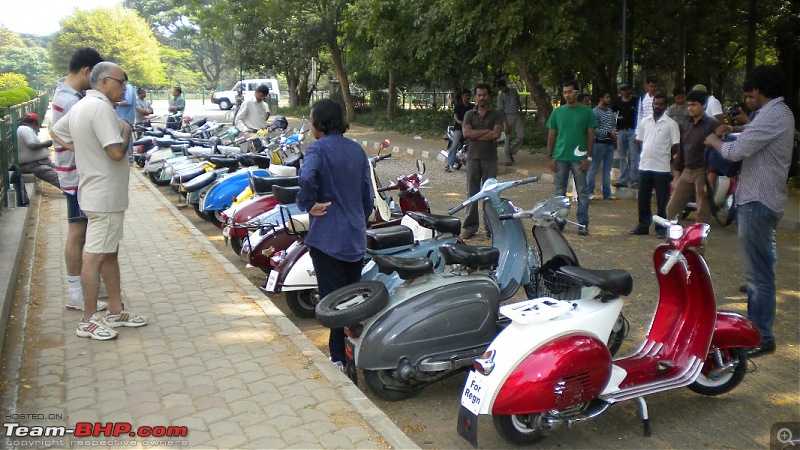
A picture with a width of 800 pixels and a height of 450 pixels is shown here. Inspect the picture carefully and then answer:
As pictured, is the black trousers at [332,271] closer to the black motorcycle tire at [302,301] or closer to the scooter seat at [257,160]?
the black motorcycle tire at [302,301]

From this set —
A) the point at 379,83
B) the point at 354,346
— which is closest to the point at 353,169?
the point at 354,346

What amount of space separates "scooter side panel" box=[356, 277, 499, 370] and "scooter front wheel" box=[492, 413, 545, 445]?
2.54ft

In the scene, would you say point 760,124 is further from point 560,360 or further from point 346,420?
point 346,420

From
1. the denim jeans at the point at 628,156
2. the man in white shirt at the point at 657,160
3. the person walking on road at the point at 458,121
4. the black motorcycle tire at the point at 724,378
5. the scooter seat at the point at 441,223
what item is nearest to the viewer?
the black motorcycle tire at the point at 724,378

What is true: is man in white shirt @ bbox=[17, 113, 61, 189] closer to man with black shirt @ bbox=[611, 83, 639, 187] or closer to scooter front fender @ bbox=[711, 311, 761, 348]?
man with black shirt @ bbox=[611, 83, 639, 187]

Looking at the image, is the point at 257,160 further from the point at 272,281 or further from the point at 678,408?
the point at 678,408

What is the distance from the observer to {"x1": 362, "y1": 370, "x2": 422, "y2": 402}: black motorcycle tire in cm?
448

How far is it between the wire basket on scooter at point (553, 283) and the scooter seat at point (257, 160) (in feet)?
16.4

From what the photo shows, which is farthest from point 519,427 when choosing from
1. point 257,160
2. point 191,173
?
point 191,173

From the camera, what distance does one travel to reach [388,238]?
525 cm

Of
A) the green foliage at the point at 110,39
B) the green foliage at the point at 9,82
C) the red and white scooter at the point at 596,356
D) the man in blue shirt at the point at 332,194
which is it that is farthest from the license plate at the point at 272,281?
the green foliage at the point at 110,39

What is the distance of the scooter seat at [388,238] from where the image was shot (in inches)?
203

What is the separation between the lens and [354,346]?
4.51 m

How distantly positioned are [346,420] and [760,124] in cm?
330
